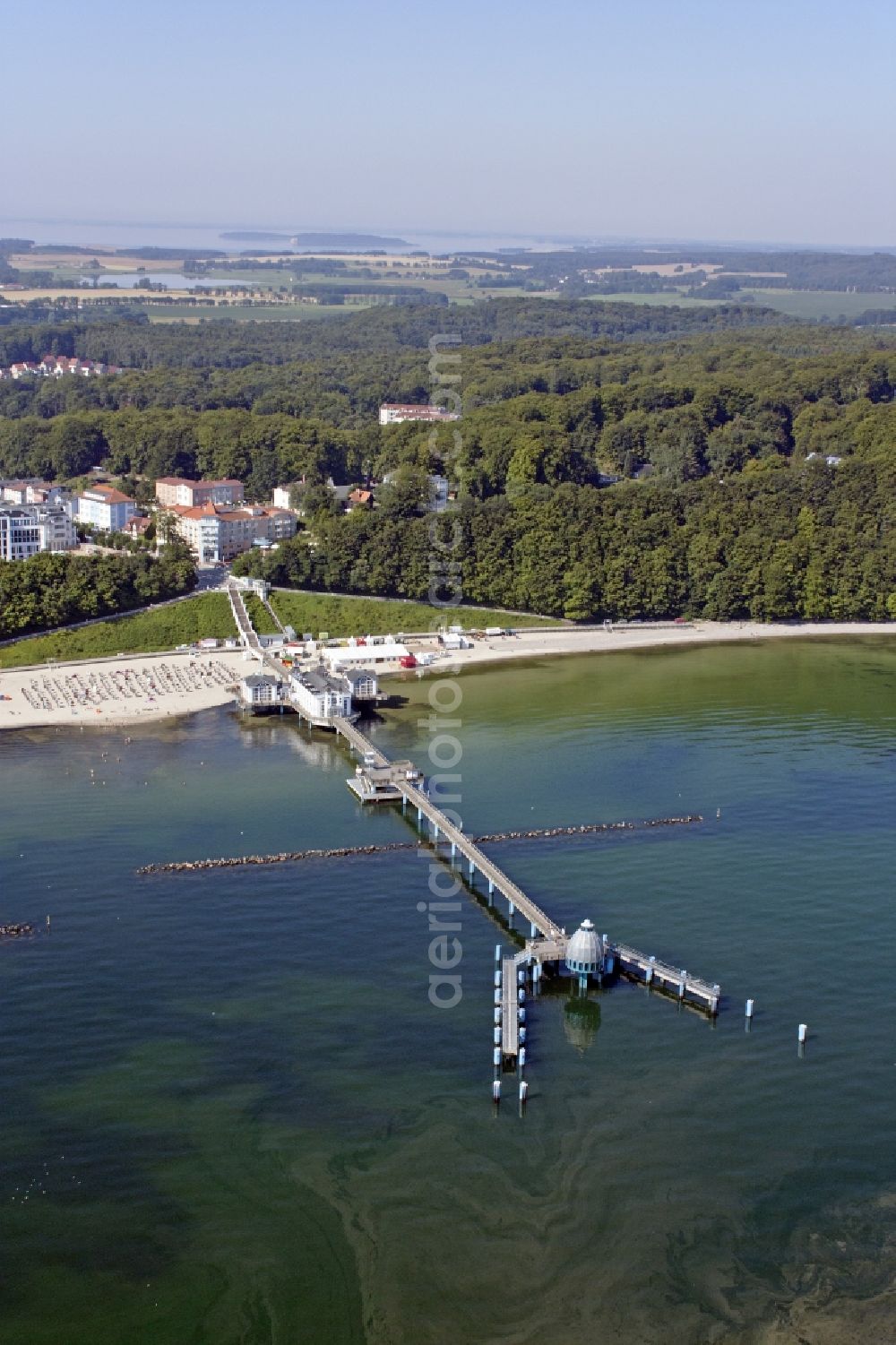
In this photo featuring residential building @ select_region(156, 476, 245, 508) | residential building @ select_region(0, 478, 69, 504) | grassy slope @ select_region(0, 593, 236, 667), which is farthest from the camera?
residential building @ select_region(156, 476, 245, 508)

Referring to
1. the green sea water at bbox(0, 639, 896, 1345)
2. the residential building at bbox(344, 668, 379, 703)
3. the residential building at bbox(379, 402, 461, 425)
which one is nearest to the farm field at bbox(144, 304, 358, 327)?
the residential building at bbox(379, 402, 461, 425)

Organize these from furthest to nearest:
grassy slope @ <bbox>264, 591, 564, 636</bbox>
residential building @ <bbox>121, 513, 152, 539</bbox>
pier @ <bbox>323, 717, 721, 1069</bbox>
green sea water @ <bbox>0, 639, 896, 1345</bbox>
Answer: residential building @ <bbox>121, 513, 152, 539</bbox> → grassy slope @ <bbox>264, 591, 564, 636</bbox> → pier @ <bbox>323, 717, 721, 1069</bbox> → green sea water @ <bbox>0, 639, 896, 1345</bbox>

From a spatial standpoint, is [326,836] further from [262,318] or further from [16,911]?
[262,318]

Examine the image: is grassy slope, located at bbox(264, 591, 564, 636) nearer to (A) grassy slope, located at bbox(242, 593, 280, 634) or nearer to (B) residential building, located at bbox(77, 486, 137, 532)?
(A) grassy slope, located at bbox(242, 593, 280, 634)

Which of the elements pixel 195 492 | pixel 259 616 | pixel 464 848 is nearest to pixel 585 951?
pixel 464 848

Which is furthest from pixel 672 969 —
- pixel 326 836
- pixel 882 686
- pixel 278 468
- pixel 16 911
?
pixel 278 468

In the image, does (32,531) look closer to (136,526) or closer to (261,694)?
(136,526)

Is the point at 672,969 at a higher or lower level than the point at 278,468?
lower
